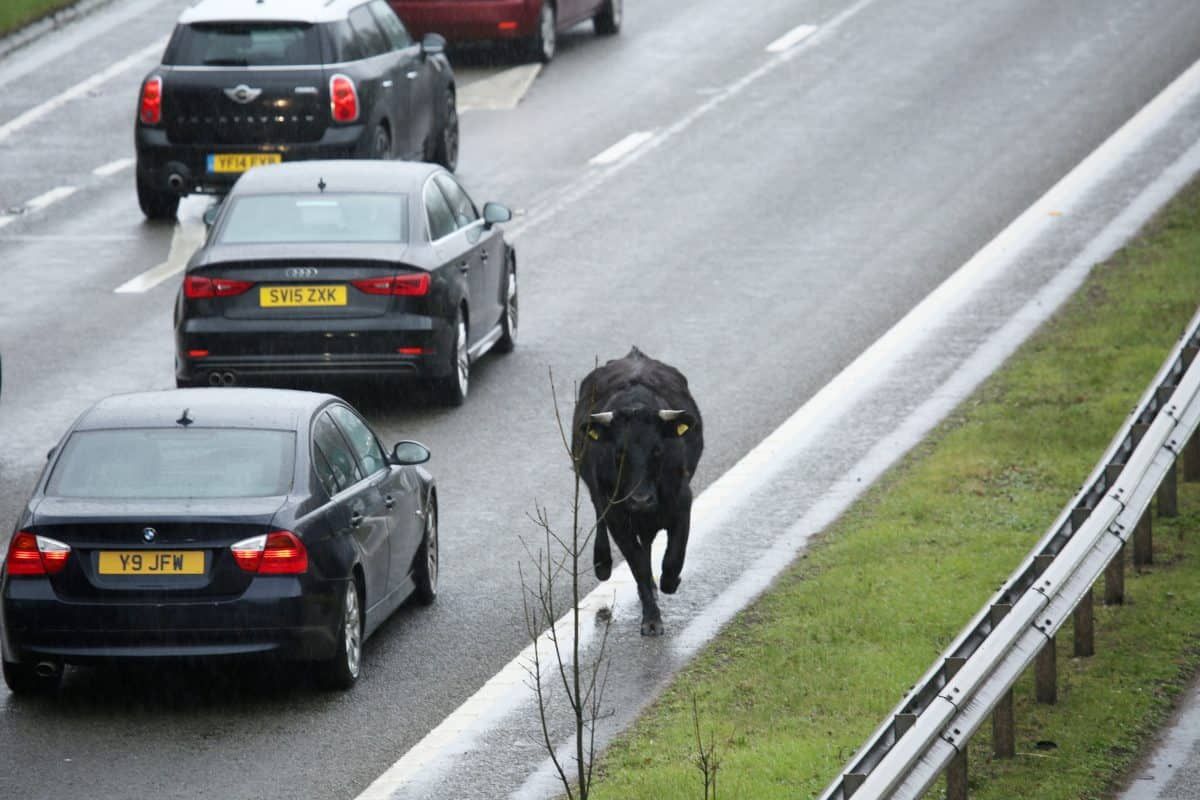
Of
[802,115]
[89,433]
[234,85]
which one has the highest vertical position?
[89,433]

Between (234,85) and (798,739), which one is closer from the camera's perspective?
(798,739)

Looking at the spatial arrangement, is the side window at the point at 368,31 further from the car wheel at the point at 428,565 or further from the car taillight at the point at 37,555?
the car taillight at the point at 37,555

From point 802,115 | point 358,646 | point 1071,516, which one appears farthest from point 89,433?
point 802,115

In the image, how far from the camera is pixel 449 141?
86.3 feet

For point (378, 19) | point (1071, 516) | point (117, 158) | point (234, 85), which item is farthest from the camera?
point (117, 158)

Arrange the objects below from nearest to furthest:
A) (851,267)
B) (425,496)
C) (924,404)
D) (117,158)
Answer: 1. (425,496)
2. (924,404)
3. (851,267)
4. (117,158)

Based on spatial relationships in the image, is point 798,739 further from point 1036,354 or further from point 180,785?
point 1036,354

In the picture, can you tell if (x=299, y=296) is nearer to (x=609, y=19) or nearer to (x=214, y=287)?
(x=214, y=287)

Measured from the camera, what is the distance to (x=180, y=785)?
10445 mm

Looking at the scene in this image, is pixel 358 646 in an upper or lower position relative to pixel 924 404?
upper

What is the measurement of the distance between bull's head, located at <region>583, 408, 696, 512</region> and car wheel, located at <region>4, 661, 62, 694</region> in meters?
2.91

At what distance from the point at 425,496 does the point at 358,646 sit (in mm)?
1638

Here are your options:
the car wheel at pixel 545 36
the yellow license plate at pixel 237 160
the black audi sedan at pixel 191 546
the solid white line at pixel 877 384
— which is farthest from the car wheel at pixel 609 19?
the black audi sedan at pixel 191 546

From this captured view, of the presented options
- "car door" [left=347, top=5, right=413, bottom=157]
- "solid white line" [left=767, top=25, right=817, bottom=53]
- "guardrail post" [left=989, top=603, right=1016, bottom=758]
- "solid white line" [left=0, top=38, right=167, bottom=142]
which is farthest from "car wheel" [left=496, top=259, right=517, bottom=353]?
"solid white line" [left=767, top=25, right=817, bottom=53]
